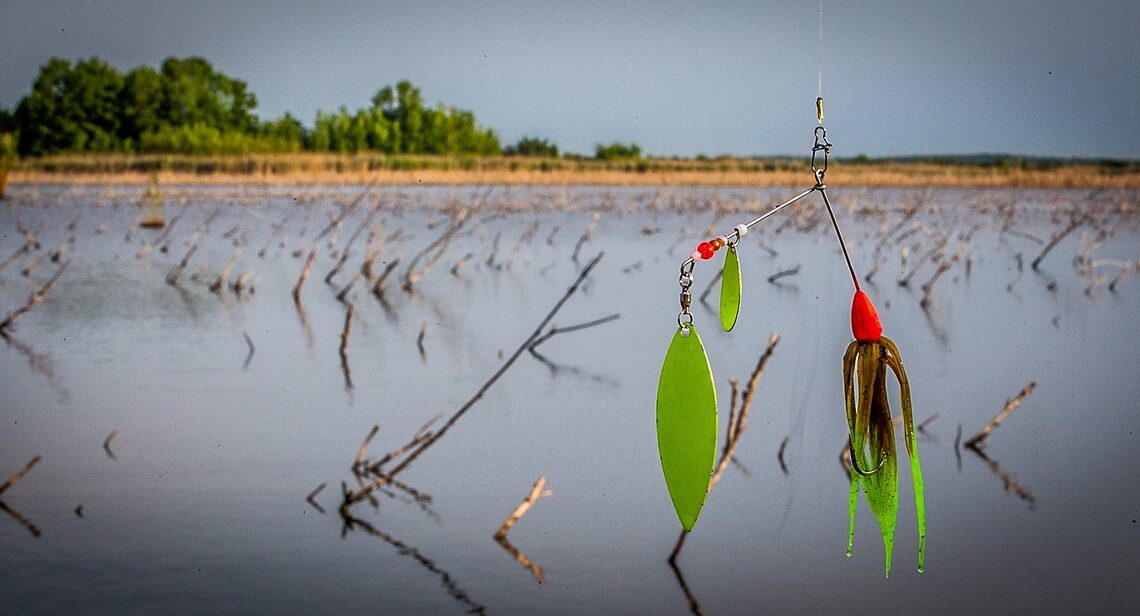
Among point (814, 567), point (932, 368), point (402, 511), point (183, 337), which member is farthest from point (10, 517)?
point (932, 368)

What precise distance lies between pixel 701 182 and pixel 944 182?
6.99m

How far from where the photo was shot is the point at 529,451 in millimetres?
7254

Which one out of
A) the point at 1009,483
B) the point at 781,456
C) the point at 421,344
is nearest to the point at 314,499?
the point at 781,456

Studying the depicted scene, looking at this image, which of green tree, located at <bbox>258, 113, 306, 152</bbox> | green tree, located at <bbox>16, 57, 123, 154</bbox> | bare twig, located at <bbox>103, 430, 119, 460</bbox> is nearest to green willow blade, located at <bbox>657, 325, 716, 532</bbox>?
bare twig, located at <bbox>103, 430, 119, 460</bbox>

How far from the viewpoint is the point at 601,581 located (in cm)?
534

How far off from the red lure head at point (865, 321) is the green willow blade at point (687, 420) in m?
0.20

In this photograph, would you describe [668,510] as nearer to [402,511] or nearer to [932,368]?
[402,511]

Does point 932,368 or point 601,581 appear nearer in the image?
point 601,581

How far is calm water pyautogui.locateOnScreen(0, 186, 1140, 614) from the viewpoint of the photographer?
17.7 feet

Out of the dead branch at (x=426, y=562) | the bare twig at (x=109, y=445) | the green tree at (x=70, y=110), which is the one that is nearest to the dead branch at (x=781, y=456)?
the dead branch at (x=426, y=562)

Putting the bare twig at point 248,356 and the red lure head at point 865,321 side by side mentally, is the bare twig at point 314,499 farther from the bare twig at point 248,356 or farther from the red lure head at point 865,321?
the red lure head at point 865,321

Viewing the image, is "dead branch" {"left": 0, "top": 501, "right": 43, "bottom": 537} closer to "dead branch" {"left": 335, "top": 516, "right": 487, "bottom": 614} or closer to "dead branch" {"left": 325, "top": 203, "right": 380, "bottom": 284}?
"dead branch" {"left": 335, "top": 516, "right": 487, "bottom": 614}

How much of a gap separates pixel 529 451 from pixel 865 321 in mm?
5637

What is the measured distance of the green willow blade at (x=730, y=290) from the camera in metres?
1.77
